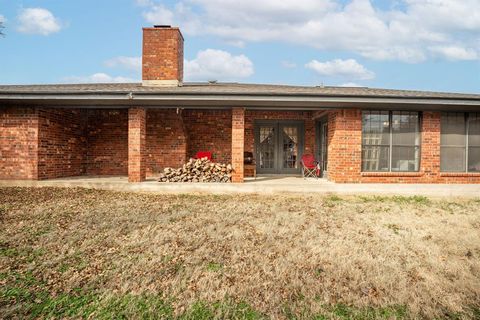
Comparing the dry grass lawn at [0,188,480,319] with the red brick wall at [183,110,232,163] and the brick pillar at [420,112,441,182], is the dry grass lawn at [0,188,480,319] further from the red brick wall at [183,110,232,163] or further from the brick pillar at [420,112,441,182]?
the red brick wall at [183,110,232,163]

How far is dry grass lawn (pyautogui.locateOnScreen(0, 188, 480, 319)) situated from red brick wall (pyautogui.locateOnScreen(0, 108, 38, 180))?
9.31ft

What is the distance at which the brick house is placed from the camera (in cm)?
856

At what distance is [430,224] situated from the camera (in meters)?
6.01

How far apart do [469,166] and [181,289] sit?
10222 millimetres

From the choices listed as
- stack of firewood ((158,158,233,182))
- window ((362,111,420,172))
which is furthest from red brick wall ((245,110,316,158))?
window ((362,111,420,172))

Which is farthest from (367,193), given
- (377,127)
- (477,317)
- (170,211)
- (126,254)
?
(126,254)

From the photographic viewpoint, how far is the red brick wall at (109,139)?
459 inches

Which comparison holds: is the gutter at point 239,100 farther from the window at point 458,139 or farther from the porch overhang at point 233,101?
the window at point 458,139

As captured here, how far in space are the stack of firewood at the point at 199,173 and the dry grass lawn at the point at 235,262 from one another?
2.59 metres

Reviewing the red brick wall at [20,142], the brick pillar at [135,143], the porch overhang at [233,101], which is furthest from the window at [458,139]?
the red brick wall at [20,142]

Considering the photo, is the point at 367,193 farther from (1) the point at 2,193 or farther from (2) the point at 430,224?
(1) the point at 2,193

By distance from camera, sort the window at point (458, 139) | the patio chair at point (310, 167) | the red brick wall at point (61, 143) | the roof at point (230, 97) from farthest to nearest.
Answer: the patio chair at point (310, 167) → the window at point (458, 139) → the red brick wall at point (61, 143) → the roof at point (230, 97)

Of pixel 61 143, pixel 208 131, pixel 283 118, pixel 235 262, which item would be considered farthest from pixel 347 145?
pixel 61 143

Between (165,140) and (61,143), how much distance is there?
3.32m
